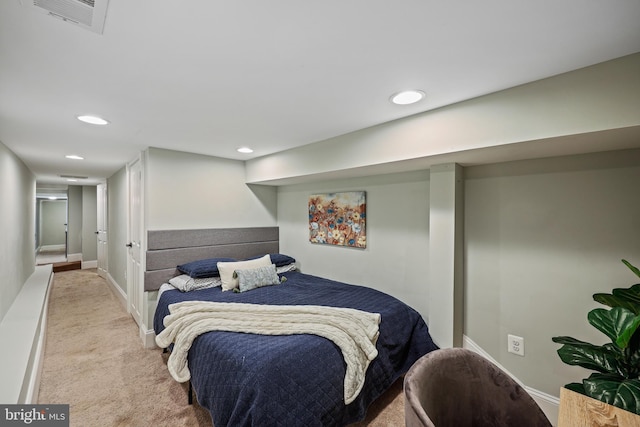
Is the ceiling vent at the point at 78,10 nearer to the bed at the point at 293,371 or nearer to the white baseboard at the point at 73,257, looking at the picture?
the bed at the point at 293,371

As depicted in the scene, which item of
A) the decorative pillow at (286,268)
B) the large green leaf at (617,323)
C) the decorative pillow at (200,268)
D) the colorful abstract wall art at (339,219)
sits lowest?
the decorative pillow at (286,268)

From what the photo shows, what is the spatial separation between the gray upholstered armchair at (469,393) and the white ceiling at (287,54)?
1.39 meters

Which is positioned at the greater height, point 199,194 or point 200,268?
point 199,194

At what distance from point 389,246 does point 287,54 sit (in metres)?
2.10

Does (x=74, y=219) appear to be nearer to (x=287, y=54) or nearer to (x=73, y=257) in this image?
(x=73, y=257)

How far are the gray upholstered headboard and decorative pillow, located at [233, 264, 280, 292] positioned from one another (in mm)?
711

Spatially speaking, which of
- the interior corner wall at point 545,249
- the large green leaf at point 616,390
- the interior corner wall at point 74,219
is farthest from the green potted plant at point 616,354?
the interior corner wall at point 74,219

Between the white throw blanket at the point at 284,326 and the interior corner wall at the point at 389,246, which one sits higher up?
the interior corner wall at the point at 389,246

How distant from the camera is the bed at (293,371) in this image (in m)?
1.46

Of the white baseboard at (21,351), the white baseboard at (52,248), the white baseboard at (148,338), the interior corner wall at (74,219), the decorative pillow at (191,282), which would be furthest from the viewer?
the white baseboard at (52,248)

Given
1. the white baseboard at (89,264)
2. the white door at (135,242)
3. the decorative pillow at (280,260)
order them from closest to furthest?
the white door at (135,242)
the decorative pillow at (280,260)
the white baseboard at (89,264)

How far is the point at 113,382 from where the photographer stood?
2328mm

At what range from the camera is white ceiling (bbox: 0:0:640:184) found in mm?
988

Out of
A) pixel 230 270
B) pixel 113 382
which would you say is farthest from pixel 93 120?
pixel 113 382
